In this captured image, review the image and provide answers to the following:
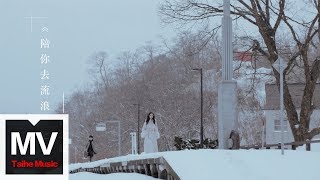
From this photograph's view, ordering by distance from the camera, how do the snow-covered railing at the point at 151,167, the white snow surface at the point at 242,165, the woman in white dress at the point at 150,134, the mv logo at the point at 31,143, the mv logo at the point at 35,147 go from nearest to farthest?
the mv logo at the point at 35,147 < the mv logo at the point at 31,143 < the white snow surface at the point at 242,165 < the snow-covered railing at the point at 151,167 < the woman in white dress at the point at 150,134

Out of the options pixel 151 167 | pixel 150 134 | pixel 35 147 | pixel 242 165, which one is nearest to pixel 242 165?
pixel 242 165

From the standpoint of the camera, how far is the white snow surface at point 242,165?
10.7 meters

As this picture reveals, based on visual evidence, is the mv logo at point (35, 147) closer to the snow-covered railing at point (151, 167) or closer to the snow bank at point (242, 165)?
the snow bank at point (242, 165)

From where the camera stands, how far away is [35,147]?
352 inches

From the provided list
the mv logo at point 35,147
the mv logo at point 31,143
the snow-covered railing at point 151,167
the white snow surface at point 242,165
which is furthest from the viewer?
the snow-covered railing at point 151,167

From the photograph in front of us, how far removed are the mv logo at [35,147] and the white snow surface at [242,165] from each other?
2252mm

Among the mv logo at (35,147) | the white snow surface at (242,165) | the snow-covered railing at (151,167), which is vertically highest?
the mv logo at (35,147)

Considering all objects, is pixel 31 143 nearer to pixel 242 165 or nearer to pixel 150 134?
pixel 242 165

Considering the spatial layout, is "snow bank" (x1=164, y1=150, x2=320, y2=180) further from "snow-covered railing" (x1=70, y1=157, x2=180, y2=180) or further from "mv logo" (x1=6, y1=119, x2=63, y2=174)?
"mv logo" (x1=6, y1=119, x2=63, y2=174)

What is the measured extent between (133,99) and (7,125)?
66.7m

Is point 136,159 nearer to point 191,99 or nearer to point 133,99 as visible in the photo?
point 191,99

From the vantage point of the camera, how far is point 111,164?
68.3 feet

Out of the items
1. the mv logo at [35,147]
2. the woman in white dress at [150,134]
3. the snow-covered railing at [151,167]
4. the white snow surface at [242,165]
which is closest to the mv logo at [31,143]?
the mv logo at [35,147]

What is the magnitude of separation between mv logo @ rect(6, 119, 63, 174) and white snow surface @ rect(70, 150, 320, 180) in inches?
88.6
